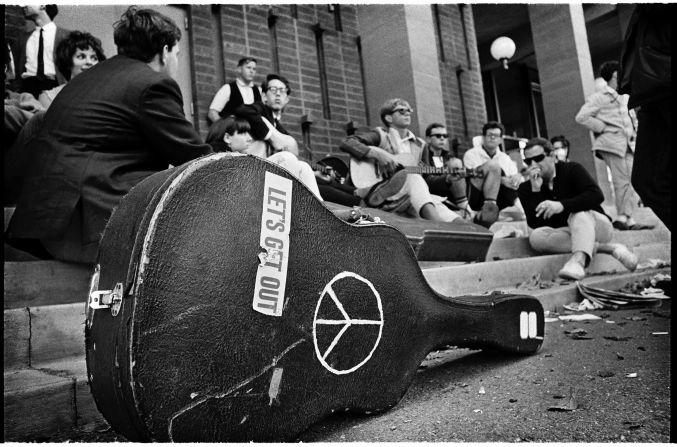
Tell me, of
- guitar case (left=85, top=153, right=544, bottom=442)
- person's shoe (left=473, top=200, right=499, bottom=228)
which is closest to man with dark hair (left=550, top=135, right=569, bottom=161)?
person's shoe (left=473, top=200, right=499, bottom=228)

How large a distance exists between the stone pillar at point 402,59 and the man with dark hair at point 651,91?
3.57 meters

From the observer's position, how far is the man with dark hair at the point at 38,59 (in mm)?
2986

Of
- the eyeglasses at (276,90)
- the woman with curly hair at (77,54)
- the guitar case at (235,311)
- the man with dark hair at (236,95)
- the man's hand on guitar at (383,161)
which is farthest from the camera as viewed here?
the man with dark hair at (236,95)

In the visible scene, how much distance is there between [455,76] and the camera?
23.0ft

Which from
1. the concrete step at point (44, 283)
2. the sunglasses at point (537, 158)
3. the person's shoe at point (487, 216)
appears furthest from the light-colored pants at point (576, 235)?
the concrete step at point (44, 283)

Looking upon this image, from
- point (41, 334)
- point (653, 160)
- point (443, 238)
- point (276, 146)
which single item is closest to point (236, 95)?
point (276, 146)

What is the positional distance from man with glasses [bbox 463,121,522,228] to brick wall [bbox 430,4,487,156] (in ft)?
3.79

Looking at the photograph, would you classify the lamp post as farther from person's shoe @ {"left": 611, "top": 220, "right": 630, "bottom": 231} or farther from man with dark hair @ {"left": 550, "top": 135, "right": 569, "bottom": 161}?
person's shoe @ {"left": 611, "top": 220, "right": 630, "bottom": 231}

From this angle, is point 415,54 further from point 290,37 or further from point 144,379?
point 144,379

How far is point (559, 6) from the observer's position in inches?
302

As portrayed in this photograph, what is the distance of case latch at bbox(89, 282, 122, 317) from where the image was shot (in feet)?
3.01

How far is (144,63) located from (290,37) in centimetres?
397

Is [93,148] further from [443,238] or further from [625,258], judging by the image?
[625,258]

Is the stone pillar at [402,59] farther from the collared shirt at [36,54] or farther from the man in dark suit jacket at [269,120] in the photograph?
the collared shirt at [36,54]
